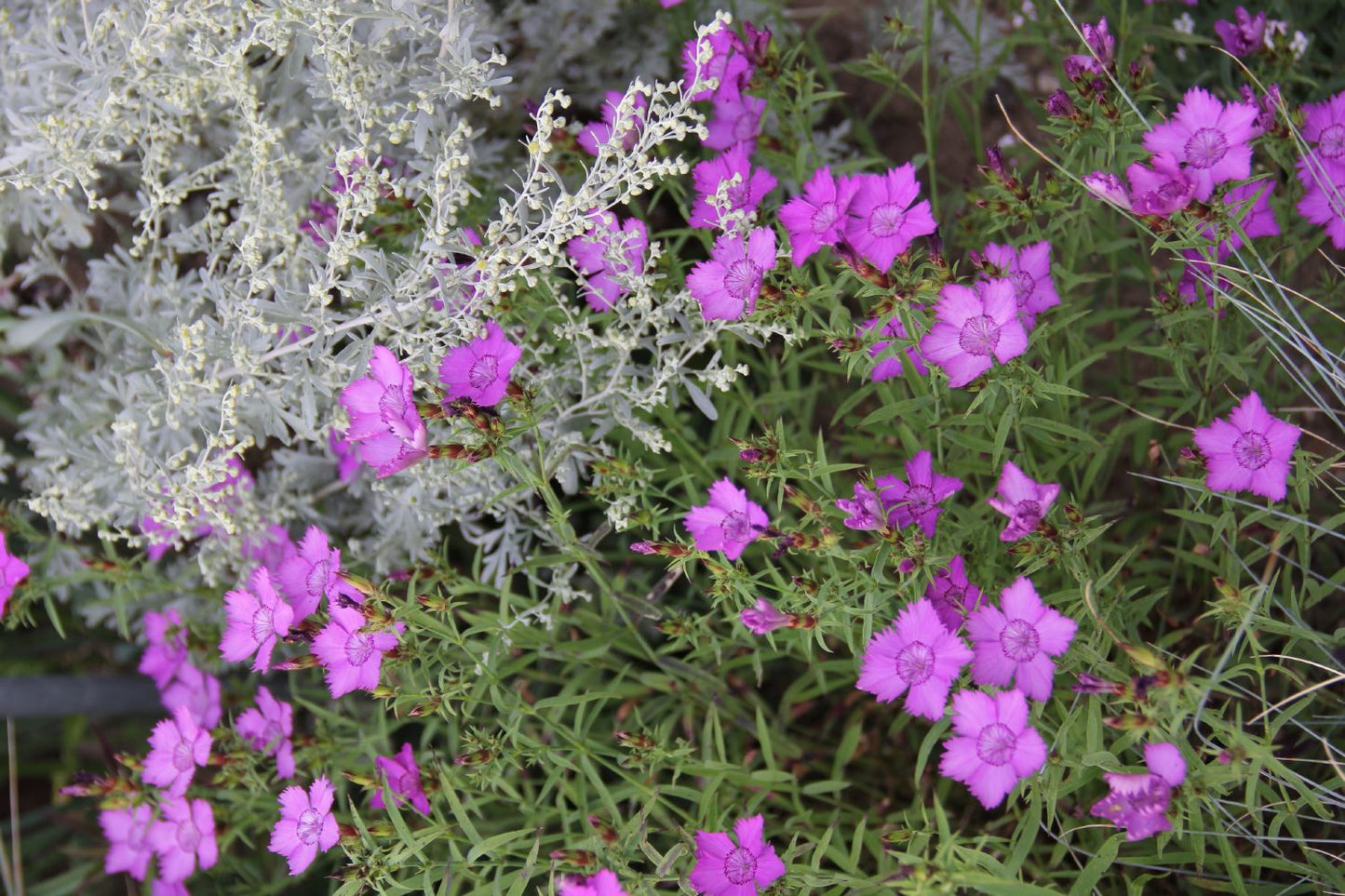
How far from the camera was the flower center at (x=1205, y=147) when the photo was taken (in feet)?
4.73

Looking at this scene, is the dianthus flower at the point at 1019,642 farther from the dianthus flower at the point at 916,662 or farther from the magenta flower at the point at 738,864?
the magenta flower at the point at 738,864

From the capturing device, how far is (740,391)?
180cm

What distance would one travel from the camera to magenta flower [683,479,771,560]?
140 centimetres

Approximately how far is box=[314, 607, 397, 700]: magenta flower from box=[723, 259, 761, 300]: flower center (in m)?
0.69

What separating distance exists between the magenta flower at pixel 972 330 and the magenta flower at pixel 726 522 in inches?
12.3

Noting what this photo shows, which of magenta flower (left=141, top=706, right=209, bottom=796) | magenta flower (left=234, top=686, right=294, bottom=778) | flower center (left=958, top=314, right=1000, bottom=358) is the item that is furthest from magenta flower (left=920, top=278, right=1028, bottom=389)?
magenta flower (left=141, top=706, right=209, bottom=796)

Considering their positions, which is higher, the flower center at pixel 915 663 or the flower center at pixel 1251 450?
the flower center at pixel 1251 450

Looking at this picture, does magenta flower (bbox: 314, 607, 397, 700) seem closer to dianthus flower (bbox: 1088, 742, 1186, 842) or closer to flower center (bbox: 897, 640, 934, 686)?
flower center (bbox: 897, 640, 934, 686)

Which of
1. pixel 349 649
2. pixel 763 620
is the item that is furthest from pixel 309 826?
pixel 763 620

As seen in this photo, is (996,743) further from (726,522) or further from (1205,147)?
(1205,147)

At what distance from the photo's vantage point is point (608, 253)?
5.10 ft

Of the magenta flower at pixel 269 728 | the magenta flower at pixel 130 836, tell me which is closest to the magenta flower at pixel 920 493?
the magenta flower at pixel 269 728

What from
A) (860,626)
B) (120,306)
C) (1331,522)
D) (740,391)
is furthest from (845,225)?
(120,306)

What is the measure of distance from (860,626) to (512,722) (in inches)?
21.1
